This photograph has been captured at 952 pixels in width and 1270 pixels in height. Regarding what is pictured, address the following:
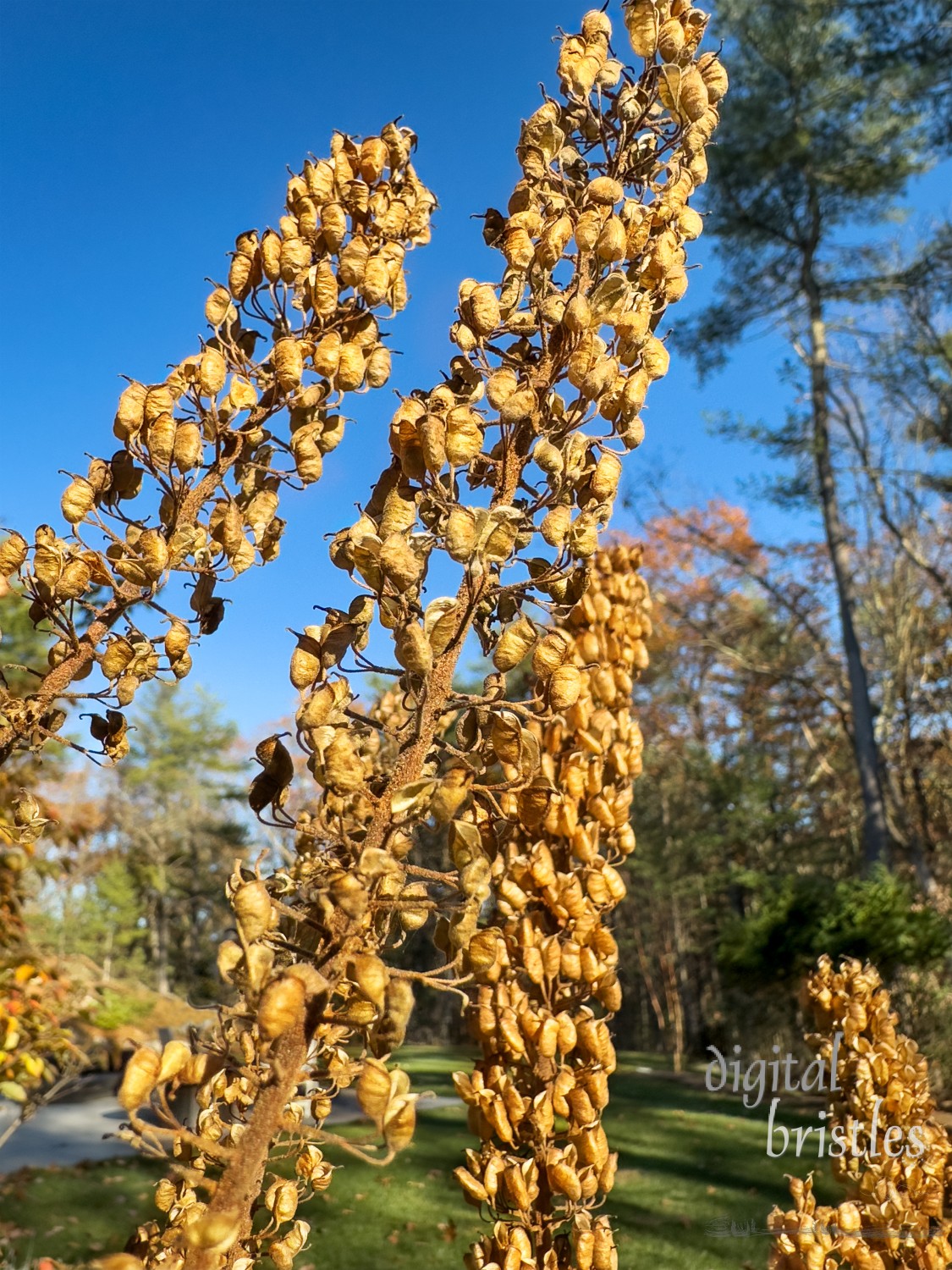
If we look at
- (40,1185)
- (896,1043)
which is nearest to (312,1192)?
(896,1043)

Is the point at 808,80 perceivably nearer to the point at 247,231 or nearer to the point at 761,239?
the point at 761,239

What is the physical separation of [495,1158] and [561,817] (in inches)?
22.5

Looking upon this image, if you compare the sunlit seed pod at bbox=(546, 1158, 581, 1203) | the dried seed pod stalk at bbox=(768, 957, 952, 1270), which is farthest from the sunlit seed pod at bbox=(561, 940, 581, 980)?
the dried seed pod stalk at bbox=(768, 957, 952, 1270)

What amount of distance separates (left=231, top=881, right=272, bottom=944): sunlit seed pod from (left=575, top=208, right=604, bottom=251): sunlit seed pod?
2.57 ft

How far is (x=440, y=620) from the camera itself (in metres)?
0.82

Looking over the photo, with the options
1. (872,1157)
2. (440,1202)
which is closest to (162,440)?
(872,1157)

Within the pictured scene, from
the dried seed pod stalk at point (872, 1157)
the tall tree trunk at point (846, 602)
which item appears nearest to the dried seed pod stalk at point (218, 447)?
the dried seed pod stalk at point (872, 1157)

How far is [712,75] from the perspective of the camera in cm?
124

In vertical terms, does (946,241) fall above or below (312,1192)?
above

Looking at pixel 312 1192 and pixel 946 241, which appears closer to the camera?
pixel 312 1192

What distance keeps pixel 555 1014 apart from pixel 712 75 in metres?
1.50

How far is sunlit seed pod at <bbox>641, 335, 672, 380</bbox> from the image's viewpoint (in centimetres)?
105

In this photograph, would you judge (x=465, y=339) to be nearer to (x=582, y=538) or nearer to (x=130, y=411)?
(x=582, y=538)

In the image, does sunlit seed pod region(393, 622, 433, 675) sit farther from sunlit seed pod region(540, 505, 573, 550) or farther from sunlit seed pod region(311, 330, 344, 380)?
sunlit seed pod region(311, 330, 344, 380)
